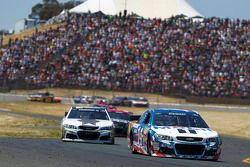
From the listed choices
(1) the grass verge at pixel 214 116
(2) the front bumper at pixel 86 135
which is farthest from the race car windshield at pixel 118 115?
(2) the front bumper at pixel 86 135

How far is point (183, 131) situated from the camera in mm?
16891

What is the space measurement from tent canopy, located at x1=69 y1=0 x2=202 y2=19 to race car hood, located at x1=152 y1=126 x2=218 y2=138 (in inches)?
2303

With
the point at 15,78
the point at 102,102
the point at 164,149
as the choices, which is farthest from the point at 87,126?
the point at 15,78

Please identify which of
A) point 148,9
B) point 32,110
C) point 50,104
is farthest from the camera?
point 148,9

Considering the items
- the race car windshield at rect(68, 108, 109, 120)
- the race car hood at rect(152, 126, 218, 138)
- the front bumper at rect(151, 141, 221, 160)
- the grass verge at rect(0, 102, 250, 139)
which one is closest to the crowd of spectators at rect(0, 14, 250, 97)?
the grass verge at rect(0, 102, 250, 139)

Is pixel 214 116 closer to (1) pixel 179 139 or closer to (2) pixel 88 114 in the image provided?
(2) pixel 88 114

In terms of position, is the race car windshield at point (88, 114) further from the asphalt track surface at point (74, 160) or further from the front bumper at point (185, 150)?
the front bumper at point (185, 150)

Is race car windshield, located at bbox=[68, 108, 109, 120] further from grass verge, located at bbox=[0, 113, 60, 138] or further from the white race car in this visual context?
grass verge, located at bbox=[0, 113, 60, 138]

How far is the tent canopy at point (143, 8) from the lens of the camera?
250ft

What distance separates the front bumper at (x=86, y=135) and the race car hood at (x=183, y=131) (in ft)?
17.5

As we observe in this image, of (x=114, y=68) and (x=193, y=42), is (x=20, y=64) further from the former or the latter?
(x=193, y=42)

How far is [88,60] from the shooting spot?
59.2m

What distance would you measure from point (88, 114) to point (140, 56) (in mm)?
34571

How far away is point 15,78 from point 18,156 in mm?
47287
